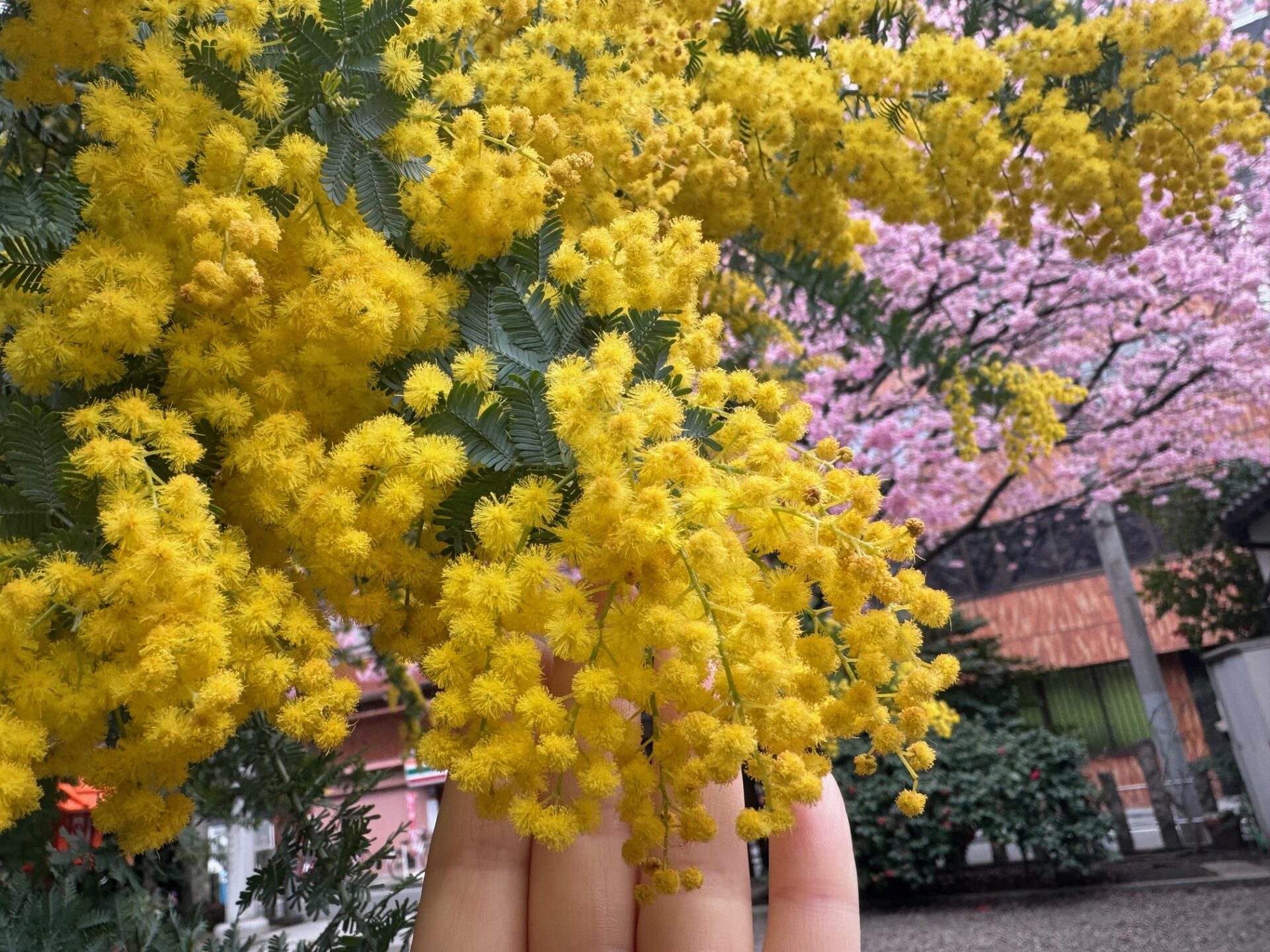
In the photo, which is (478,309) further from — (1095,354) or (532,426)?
(1095,354)

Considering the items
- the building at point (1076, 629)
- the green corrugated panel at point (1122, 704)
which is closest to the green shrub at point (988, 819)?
the building at point (1076, 629)

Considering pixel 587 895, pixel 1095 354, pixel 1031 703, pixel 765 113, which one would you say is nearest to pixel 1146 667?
pixel 1031 703

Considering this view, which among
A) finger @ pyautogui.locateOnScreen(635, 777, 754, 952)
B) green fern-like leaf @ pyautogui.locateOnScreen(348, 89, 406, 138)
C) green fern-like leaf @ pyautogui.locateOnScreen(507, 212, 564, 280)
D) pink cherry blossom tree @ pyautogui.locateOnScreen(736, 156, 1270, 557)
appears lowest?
finger @ pyautogui.locateOnScreen(635, 777, 754, 952)

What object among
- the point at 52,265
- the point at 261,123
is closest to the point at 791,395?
the point at 261,123

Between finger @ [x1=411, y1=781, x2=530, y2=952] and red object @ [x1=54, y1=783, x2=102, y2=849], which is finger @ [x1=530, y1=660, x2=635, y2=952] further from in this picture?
red object @ [x1=54, y1=783, x2=102, y2=849]

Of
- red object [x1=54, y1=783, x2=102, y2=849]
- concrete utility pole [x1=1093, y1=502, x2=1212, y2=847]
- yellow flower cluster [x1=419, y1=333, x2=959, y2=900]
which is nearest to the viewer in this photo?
yellow flower cluster [x1=419, y1=333, x2=959, y2=900]

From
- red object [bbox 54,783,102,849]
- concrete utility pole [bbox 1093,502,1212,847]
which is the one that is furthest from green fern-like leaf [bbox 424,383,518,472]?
concrete utility pole [bbox 1093,502,1212,847]
